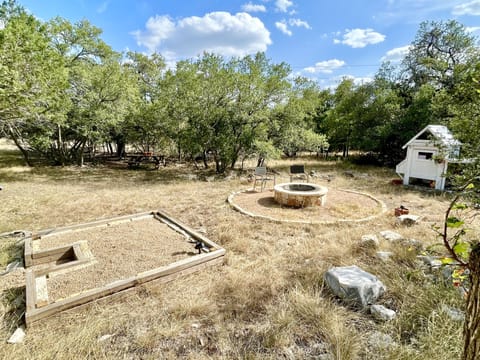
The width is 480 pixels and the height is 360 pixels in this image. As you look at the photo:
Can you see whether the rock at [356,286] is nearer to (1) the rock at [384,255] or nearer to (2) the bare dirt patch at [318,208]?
(1) the rock at [384,255]

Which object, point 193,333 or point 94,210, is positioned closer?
point 193,333

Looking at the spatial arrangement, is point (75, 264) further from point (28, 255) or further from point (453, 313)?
point (453, 313)

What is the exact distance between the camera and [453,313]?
2.18 meters

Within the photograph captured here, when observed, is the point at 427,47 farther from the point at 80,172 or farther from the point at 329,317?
the point at 80,172

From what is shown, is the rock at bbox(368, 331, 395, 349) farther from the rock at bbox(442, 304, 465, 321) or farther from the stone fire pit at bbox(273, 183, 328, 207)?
the stone fire pit at bbox(273, 183, 328, 207)

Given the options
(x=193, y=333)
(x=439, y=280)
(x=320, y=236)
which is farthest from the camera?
(x=320, y=236)

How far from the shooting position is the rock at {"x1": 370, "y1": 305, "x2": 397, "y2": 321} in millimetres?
2363

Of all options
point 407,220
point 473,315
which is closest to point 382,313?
point 473,315

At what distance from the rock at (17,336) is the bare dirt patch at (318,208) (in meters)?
4.42

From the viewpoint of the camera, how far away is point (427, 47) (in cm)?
1446

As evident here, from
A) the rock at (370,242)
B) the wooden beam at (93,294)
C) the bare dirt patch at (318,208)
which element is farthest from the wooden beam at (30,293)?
the rock at (370,242)

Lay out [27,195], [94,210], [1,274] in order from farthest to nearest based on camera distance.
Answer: [27,195] < [94,210] < [1,274]

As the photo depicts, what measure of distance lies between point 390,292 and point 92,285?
356 cm

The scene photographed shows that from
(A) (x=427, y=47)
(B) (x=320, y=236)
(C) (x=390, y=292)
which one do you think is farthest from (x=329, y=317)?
(A) (x=427, y=47)
